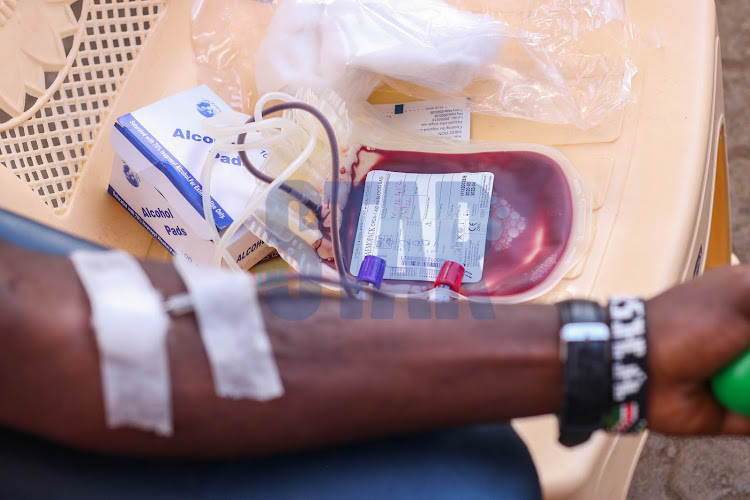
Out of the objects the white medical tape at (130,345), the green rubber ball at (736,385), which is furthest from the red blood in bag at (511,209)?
the white medical tape at (130,345)

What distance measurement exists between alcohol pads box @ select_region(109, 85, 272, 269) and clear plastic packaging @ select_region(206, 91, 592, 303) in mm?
40

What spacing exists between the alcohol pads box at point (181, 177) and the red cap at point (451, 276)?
0.94 feet

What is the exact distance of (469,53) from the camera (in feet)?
3.40

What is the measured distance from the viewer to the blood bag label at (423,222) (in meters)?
0.95

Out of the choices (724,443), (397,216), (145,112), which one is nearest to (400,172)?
(397,216)

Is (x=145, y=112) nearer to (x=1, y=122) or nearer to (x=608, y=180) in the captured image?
(x=1, y=122)

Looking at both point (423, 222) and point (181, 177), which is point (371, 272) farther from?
point (181, 177)

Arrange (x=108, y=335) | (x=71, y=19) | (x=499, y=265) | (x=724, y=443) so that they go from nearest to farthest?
(x=108, y=335)
(x=499, y=265)
(x=71, y=19)
(x=724, y=443)

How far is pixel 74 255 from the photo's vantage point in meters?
0.52

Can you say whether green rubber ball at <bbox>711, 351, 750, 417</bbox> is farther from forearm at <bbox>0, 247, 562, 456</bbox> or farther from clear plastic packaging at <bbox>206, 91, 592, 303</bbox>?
clear plastic packaging at <bbox>206, 91, 592, 303</bbox>

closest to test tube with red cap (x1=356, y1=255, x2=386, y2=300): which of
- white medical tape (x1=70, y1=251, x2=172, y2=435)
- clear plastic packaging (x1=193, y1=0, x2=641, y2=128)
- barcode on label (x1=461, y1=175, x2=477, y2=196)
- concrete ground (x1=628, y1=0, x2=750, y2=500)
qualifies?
barcode on label (x1=461, y1=175, x2=477, y2=196)

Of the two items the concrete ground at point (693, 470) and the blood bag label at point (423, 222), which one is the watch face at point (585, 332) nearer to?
the blood bag label at point (423, 222)

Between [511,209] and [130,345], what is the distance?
24.7 inches

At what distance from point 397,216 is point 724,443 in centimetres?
79
